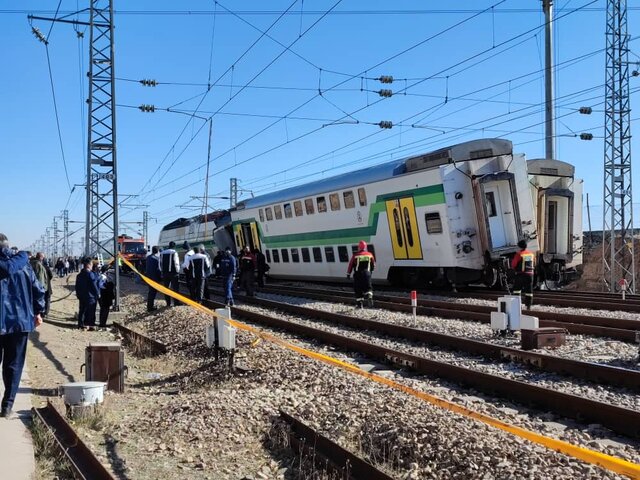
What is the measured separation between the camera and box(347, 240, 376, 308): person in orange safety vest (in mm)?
15672

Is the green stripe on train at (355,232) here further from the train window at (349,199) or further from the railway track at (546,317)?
the railway track at (546,317)

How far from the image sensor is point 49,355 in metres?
10.6

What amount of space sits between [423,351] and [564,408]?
3.80 meters

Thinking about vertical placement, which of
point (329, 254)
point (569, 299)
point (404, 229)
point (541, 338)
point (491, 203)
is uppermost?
point (491, 203)

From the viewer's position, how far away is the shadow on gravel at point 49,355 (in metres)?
9.21

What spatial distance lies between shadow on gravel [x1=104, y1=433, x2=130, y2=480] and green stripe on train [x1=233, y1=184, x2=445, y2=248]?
484 inches

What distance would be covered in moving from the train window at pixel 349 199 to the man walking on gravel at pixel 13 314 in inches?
601

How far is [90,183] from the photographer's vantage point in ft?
59.7

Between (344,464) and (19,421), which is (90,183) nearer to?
(19,421)

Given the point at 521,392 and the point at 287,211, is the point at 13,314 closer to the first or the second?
the point at 521,392

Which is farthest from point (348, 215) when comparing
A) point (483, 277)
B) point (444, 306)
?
point (444, 306)

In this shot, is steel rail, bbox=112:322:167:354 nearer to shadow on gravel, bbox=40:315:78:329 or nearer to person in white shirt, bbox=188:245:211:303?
shadow on gravel, bbox=40:315:78:329

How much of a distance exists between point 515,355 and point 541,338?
931 millimetres

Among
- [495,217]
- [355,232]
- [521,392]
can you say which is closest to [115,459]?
[521,392]
